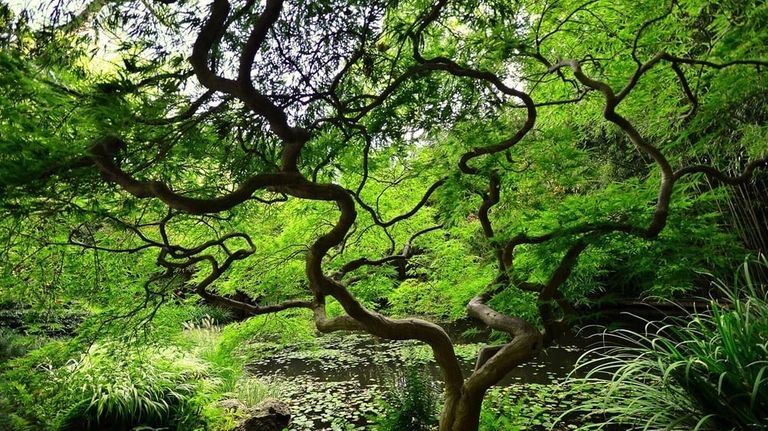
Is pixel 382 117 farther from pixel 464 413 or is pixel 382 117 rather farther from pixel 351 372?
pixel 351 372

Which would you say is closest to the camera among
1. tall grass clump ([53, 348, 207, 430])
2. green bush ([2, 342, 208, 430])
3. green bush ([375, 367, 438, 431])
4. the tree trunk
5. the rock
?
the tree trunk

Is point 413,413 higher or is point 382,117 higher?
point 382,117

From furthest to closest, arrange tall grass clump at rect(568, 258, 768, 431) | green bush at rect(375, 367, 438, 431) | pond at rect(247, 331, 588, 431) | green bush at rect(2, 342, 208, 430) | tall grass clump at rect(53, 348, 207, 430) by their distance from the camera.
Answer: pond at rect(247, 331, 588, 431)
tall grass clump at rect(53, 348, 207, 430)
green bush at rect(2, 342, 208, 430)
green bush at rect(375, 367, 438, 431)
tall grass clump at rect(568, 258, 768, 431)

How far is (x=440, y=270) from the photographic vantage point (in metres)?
4.05

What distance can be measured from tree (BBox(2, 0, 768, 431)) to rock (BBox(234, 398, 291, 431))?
1585 millimetres

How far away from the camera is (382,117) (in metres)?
1.97

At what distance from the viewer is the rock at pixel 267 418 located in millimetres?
4133

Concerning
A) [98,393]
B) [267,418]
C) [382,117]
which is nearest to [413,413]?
[267,418]

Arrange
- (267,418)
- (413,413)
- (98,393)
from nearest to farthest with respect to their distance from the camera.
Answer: (413,413), (98,393), (267,418)

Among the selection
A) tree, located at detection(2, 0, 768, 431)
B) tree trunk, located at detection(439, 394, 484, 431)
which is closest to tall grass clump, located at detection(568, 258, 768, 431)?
tree, located at detection(2, 0, 768, 431)

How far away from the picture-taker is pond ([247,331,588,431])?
482 cm

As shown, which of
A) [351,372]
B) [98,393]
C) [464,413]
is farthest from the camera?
[351,372]

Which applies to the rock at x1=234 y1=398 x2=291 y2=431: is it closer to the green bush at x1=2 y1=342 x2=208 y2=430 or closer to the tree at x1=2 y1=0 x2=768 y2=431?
the green bush at x1=2 y1=342 x2=208 y2=430

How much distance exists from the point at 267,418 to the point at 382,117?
345cm
